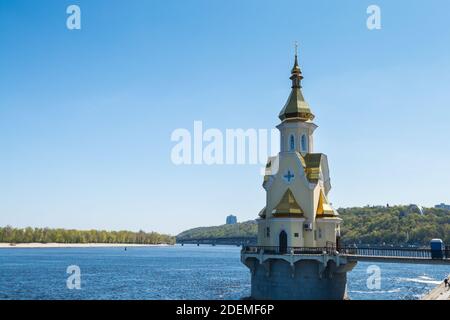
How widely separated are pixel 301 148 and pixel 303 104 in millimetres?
5085

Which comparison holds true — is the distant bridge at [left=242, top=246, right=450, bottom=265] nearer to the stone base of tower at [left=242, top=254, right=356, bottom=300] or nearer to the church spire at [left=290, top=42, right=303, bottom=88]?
the stone base of tower at [left=242, top=254, right=356, bottom=300]

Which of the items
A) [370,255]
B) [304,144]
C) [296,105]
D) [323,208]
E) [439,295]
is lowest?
[439,295]

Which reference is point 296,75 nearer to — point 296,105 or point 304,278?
point 296,105

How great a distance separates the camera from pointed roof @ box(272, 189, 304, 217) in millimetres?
49344

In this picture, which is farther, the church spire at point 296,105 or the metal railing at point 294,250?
the church spire at point 296,105

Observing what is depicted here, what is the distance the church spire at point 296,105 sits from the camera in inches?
2093

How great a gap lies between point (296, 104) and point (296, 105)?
0.14 metres

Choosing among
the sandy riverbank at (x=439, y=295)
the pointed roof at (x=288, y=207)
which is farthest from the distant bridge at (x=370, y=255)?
the pointed roof at (x=288, y=207)

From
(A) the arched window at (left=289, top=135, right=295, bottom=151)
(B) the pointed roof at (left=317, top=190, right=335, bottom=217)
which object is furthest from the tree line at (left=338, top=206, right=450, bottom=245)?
(A) the arched window at (left=289, top=135, right=295, bottom=151)

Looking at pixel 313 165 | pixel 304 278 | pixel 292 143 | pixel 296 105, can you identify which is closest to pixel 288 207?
pixel 313 165

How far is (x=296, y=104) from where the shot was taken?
53.4 m

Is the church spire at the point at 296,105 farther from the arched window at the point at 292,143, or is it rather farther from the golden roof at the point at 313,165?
the golden roof at the point at 313,165

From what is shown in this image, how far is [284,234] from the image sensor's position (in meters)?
49.3

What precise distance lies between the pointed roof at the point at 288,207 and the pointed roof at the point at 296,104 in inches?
344
